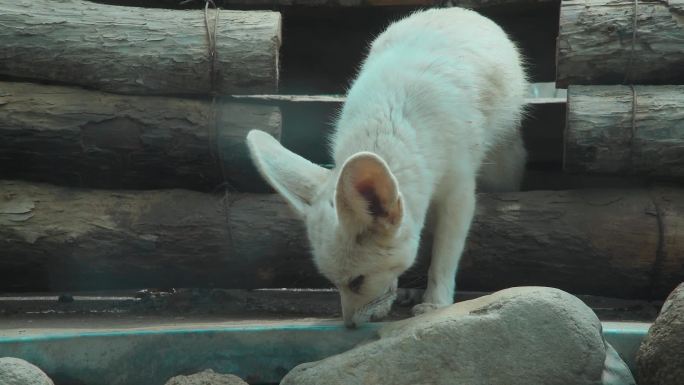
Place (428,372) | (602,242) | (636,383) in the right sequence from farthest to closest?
(602,242) → (636,383) → (428,372)

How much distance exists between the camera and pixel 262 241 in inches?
250

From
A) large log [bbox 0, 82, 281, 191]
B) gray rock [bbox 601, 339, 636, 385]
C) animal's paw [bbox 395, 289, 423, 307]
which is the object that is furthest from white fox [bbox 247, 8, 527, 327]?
gray rock [bbox 601, 339, 636, 385]

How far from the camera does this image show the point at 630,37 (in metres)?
6.43

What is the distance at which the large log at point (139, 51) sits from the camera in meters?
6.38

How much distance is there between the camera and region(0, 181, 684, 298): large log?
6230 millimetres

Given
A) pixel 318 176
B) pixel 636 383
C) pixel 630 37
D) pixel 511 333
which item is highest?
pixel 630 37

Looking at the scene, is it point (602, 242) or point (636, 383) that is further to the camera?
→ point (602, 242)

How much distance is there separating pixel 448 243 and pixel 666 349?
1.76 metres

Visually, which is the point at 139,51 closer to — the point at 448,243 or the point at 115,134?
the point at 115,134

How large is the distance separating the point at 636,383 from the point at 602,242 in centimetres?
176

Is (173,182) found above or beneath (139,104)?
beneath

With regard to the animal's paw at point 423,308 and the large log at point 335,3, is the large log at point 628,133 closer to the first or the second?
the large log at point 335,3

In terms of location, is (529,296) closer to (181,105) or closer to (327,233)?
(327,233)

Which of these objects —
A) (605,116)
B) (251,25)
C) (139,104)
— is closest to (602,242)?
(605,116)
